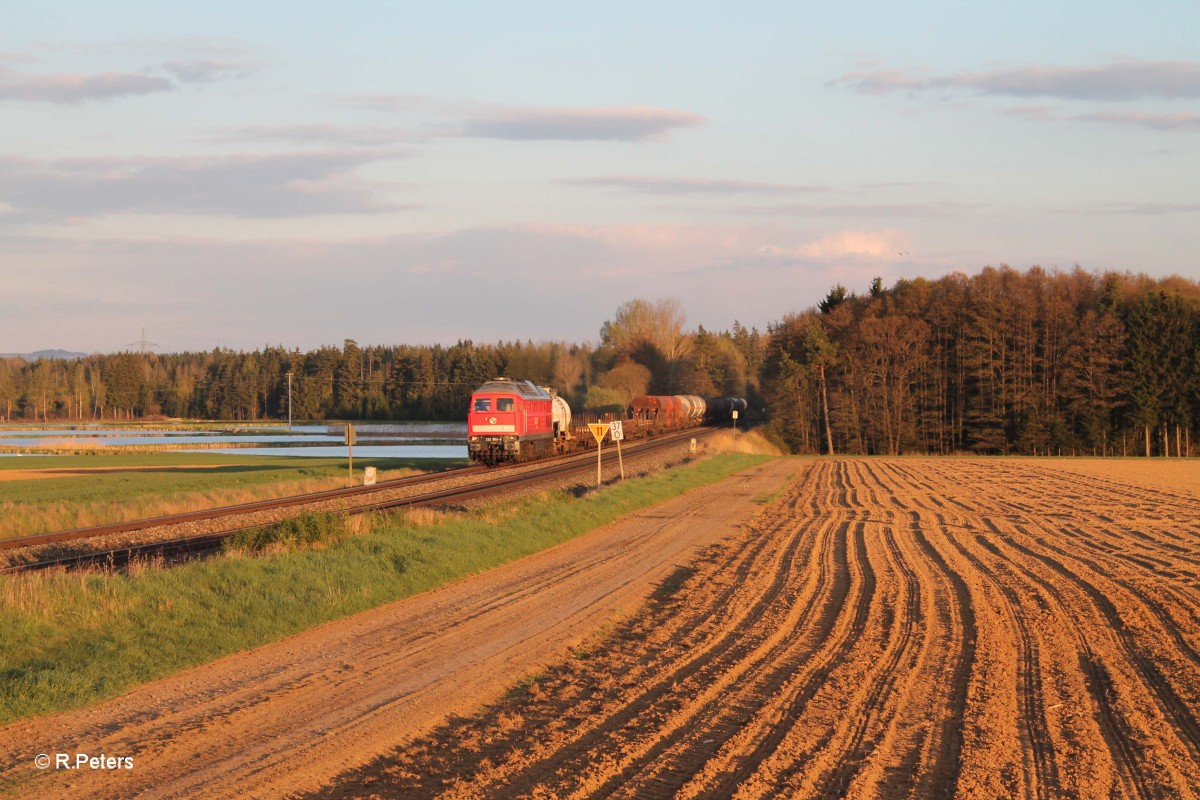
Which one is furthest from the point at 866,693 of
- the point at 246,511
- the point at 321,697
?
the point at 246,511

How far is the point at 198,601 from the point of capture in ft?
41.4

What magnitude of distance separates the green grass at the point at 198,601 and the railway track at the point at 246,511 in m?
3.46

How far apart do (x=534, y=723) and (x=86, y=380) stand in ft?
704

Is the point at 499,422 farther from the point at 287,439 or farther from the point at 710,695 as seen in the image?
the point at 287,439

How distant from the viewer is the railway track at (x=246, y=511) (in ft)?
62.8

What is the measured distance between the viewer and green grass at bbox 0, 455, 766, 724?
31.4 ft

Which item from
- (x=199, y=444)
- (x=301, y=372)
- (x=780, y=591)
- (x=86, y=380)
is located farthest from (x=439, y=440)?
(x=86, y=380)

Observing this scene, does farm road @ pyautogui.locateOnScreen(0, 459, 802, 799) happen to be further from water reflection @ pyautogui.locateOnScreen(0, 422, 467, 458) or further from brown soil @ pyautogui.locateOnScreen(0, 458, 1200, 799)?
water reflection @ pyautogui.locateOnScreen(0, 422, 467, 458)

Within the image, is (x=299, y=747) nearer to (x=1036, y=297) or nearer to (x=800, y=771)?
(x=800, y=771)

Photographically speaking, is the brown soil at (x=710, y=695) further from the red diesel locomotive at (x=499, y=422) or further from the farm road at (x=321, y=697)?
the red diesel locomotive at (x=499, y=422)

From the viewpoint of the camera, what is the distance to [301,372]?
17088 centimetres

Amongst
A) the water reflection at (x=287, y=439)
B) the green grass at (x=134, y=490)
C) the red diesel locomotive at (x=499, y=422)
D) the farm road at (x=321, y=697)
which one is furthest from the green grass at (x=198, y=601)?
the water reflection at (x=287, y=439)

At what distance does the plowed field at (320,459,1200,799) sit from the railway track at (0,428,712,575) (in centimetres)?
1055

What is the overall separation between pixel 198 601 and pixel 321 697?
4231 mm
